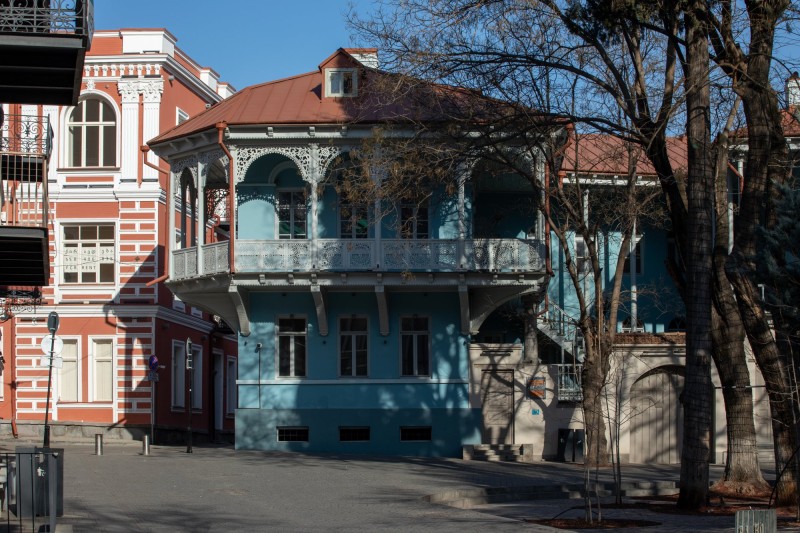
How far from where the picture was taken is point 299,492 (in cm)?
2198

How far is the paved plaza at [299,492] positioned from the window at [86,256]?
10591mm

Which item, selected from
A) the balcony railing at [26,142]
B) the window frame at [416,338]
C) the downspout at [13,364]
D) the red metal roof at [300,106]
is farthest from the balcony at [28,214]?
the downspout at [13,364]

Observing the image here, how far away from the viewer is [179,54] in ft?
147

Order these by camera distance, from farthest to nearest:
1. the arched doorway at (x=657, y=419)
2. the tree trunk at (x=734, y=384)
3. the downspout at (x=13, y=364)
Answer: the downspout at (x=13, y=364) < the arched doorway at (x=657, y=419) < the tree trunk at (x=734, y=384)

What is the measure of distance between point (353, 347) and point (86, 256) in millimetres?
12220

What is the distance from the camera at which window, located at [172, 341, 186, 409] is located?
4375cm

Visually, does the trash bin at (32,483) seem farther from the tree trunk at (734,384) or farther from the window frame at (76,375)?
the window frame at (76,375)

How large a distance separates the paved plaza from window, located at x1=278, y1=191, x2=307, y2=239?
631cm

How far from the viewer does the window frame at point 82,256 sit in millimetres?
42031

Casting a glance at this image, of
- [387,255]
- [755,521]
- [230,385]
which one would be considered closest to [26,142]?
[755,521]

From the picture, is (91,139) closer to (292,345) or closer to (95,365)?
(95,365)

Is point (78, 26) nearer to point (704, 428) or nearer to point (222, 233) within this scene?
point (704, 428)

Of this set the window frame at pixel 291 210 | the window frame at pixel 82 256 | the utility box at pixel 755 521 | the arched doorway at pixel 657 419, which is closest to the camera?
the utility box at pixel 755 521

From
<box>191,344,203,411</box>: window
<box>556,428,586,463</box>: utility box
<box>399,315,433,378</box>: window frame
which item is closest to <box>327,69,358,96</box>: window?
<box>399,315,433,378</box>: window frame
